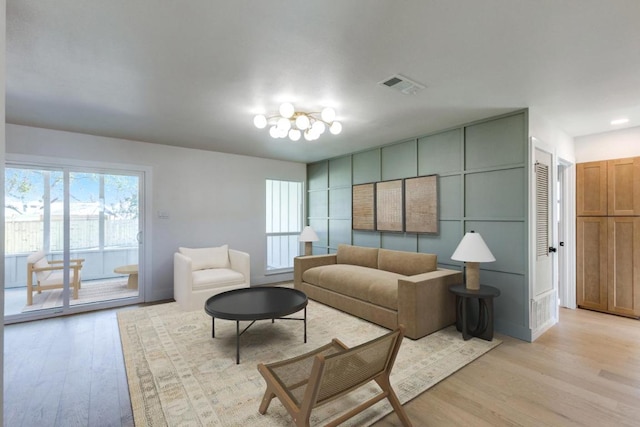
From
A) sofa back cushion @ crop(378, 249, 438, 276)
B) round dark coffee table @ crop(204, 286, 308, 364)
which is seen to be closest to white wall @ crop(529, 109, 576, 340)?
sofa back cushion @ crop(378, 249, 438, 276)

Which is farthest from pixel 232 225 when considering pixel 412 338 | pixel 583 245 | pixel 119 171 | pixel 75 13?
pixel 583 245

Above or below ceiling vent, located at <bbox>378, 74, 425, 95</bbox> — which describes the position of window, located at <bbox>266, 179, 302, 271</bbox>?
below

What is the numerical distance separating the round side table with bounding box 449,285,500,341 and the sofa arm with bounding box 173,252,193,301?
10.3ft

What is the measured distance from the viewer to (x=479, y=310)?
10.5 feet

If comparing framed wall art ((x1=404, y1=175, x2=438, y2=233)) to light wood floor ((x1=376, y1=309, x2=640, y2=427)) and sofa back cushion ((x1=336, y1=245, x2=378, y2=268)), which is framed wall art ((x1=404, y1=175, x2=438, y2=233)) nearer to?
sofa back cushion ((x1=336, y1=245, x2=378, y2=268))

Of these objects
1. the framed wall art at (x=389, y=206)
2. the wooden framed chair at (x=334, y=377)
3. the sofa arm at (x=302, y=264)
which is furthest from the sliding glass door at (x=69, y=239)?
the framed wall art at (x=389, y=206)

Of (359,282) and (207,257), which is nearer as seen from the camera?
(359,282)

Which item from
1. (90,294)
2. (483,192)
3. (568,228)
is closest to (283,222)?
(90,294)

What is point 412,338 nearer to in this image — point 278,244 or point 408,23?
point 408,23

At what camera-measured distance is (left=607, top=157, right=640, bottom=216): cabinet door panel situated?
3621mm

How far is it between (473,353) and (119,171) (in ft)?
16.3

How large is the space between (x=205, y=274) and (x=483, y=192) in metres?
3.74

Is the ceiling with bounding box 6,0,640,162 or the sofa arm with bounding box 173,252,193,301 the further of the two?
the sofa arm with bounding box 173,252,193,301

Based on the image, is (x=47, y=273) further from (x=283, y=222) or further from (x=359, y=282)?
(x=359, y=282)
